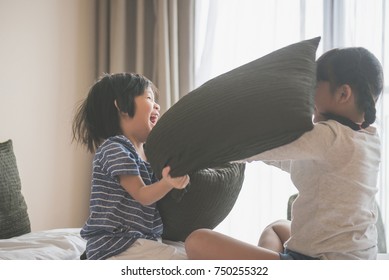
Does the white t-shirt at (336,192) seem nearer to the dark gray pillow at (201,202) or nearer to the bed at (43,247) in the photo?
the dark gray pillow at (201,202)

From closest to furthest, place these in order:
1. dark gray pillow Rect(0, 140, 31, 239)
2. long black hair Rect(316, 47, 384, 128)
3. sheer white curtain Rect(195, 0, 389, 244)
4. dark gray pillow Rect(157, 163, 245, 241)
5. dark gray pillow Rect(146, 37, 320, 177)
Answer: dark gray pillow Rect(146, 37, 320, 177), long black hair Rect(316, 47, 384, 128), dark gray pillow Rect(157, 163, 245, 241), dark gray pillow Rect(0, 140, 31, 239), sheer white curtain Rect(195, 0, 389, 244)

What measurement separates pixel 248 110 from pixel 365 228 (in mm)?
418

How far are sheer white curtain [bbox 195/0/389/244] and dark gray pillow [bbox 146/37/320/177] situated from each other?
1548mm

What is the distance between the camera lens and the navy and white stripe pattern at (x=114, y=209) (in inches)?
48.3

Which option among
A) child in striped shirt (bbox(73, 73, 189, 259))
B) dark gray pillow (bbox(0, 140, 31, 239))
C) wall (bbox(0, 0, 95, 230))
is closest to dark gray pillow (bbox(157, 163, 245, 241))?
child in striped shirt (bbox(73, 73, 189, 259))

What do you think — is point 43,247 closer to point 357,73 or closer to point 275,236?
point 275,236

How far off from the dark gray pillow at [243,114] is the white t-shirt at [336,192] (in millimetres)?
60

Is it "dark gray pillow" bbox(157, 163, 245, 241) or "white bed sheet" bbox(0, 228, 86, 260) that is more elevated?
"dark gray pillow" bbox(157, 163, 245, 241)

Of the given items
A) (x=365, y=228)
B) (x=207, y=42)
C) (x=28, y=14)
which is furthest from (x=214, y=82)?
(x=207, y=42)

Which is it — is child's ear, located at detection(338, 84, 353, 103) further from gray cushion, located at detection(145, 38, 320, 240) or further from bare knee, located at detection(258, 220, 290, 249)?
bare knee, located at detection(258, 220, 290, 249)

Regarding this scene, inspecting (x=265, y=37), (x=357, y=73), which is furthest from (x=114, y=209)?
(x=265, y=37)

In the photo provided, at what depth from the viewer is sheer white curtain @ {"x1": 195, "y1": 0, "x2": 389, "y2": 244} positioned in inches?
96.8

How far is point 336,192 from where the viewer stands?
1.05m

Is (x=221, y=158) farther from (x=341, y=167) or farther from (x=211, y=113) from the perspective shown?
(x=341, y=167)
